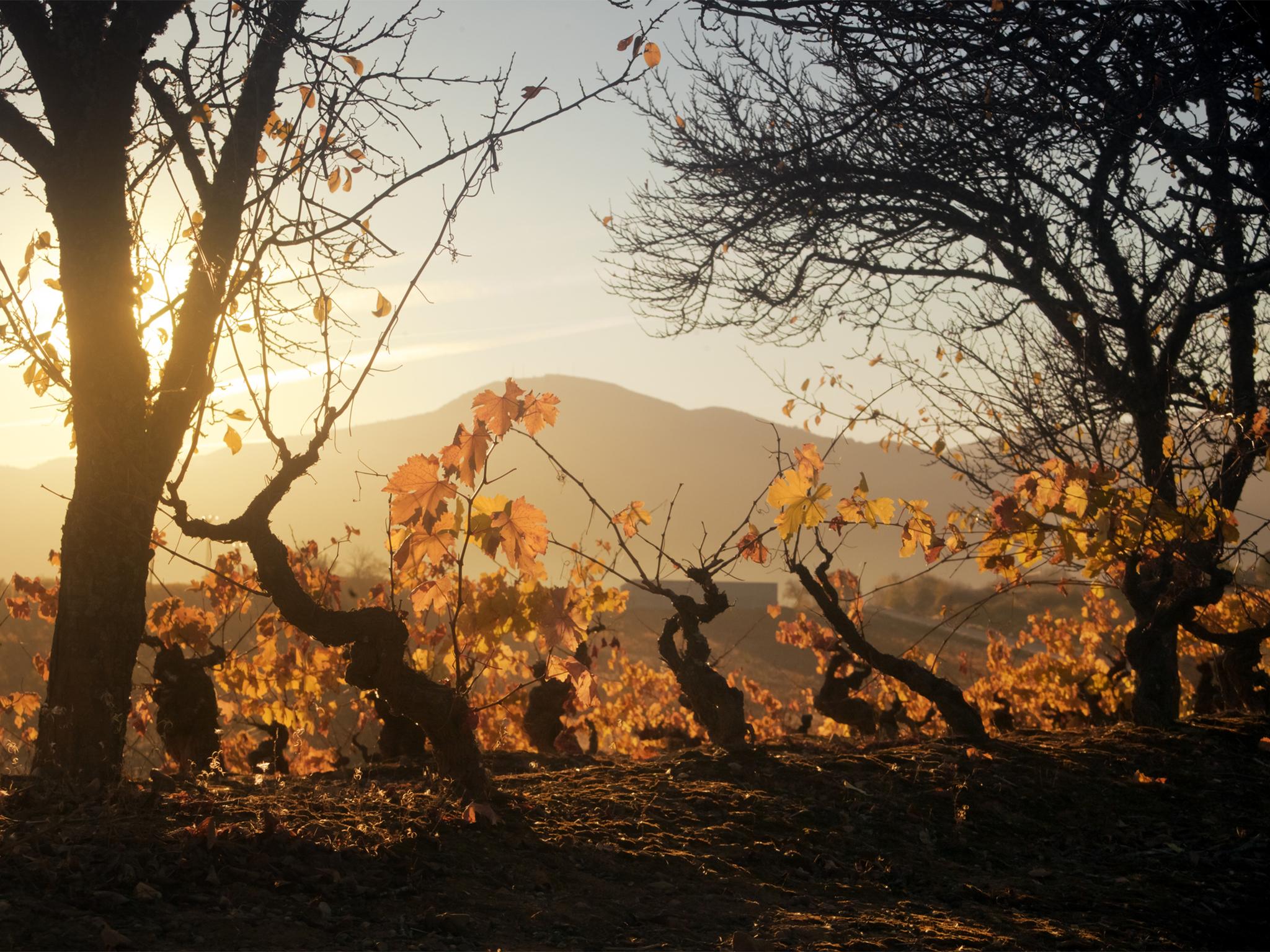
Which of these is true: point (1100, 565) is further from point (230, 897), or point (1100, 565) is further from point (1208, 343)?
point (1208, 343)

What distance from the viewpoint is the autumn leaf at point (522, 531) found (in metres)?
3.12

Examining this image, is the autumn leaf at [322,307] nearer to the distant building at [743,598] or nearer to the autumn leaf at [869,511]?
the autumn leaf at [869,511]

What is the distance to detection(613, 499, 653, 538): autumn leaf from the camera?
4801mm

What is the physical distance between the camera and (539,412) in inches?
131

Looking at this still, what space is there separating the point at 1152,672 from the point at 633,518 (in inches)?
125

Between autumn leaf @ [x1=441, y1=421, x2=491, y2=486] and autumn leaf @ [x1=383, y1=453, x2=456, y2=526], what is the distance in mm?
48

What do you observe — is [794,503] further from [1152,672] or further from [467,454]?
[1152,672]

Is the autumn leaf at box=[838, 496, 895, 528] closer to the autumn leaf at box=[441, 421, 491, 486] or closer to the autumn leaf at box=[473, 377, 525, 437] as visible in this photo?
the autumn leaf at box=[473, 377, 525, 437]

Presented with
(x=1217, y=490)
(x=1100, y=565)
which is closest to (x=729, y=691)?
(x=1100, y=565)

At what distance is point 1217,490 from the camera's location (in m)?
4.92

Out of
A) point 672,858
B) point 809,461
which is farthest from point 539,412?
point 672,858

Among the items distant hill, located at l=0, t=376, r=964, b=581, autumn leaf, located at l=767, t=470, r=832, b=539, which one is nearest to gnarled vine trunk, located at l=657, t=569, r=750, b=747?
autumn leaf, located at l=767, t=470, r=832, b=539

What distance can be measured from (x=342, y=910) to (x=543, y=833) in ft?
2.79

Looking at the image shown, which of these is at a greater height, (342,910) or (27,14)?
(27,14)
